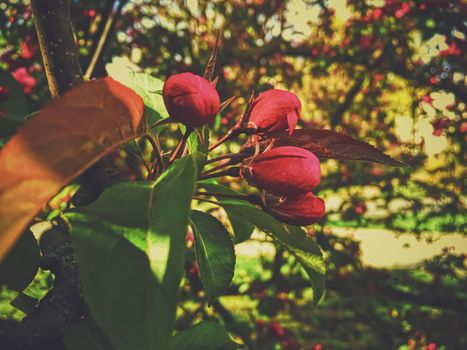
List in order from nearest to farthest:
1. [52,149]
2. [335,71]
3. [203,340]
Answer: [52,149] < [203,340] < [335,71]

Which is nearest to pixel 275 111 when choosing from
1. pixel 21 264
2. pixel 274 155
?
pixel 274 155

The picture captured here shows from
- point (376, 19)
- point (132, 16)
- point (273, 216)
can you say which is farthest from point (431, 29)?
point (273, 216)

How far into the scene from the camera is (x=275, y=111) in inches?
22.6

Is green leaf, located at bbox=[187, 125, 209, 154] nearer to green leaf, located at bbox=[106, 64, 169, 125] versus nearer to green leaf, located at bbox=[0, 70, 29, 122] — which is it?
green leaf, located at bbox=[106, 64, 169, 125]

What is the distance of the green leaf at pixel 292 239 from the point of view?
0.59 m

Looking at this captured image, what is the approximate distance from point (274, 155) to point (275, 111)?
0.28 feet

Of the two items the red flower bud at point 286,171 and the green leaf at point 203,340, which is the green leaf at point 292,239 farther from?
the green leaf at point 203,340

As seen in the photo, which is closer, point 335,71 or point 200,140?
point 200,140

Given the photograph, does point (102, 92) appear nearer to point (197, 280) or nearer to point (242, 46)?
point (197, 280)

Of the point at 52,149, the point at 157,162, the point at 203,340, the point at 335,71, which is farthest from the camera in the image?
the point at 335,71

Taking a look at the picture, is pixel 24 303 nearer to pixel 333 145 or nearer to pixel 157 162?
pixel 157 162

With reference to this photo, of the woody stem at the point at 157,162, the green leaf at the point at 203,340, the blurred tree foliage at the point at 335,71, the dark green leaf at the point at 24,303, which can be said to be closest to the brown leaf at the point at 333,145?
the woody stem at the point at 157,162

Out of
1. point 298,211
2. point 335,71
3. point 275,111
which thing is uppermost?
point 275,111

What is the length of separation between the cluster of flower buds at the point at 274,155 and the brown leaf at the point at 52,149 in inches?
→ 5.6
